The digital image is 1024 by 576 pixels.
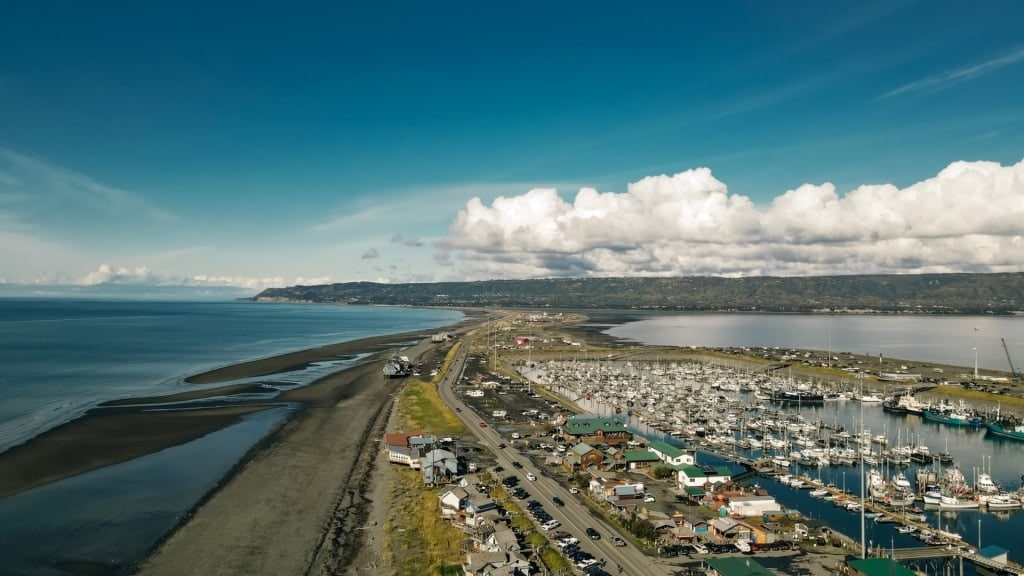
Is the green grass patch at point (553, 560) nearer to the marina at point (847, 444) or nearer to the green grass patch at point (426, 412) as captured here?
the marina at point (847, 444)

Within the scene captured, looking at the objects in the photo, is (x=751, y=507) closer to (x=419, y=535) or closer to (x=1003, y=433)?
(x=419, y=535)

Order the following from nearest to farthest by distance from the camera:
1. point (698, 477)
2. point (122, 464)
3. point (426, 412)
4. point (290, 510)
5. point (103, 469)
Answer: point (290, 510), point (698, 477), point (103, 469), point (122, 464), point (426, 412)

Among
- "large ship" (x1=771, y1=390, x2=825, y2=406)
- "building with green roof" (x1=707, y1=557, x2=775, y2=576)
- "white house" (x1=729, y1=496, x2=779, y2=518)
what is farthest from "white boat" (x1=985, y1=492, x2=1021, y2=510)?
"large ship" (x1=771, y1=390, x2=825, y2=406)

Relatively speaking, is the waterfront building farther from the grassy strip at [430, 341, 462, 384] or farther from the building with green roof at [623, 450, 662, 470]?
the grassy strip at [430, 341, 462, 384]

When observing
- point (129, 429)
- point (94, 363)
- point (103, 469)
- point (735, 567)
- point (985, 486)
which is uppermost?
point (94, 363)

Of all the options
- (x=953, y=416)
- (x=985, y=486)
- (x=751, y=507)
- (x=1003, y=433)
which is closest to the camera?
(x=751, y=507)

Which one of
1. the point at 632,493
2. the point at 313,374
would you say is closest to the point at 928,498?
the point at 632,493

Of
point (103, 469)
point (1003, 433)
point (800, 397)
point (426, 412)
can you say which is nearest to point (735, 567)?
point (426, 412)
